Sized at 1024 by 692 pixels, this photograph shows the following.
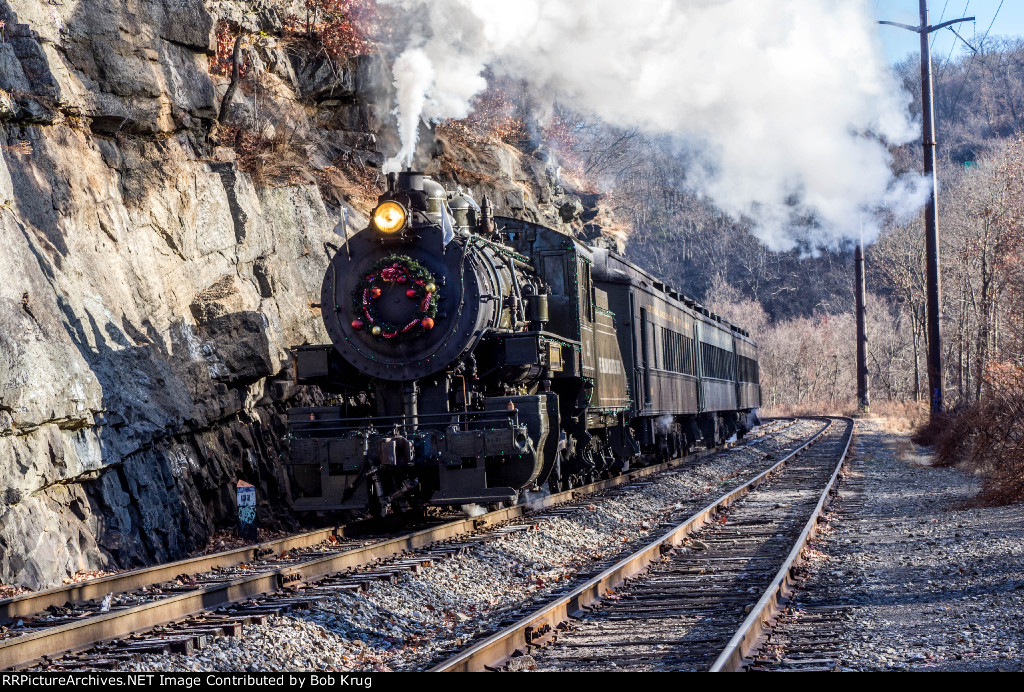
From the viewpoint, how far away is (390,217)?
11430 millimetres

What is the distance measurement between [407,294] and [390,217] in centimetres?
87

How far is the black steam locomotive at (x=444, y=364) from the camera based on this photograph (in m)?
10.9

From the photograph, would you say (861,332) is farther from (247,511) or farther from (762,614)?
(762,614)

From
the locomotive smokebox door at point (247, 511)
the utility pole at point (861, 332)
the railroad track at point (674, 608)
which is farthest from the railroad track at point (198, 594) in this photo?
the utility pole at point (861, 332)

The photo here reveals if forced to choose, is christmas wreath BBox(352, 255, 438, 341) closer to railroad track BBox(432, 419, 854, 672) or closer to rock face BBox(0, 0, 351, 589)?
rock face BBox(0, 0, 351, 589)

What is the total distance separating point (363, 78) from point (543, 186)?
10237mm

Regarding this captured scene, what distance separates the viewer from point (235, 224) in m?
14.6

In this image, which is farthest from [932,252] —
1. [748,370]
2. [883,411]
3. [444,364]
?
[883,411]

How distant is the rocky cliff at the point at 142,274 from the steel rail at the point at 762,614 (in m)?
5.73

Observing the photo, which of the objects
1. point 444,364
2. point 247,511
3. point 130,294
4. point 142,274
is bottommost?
point 247,511

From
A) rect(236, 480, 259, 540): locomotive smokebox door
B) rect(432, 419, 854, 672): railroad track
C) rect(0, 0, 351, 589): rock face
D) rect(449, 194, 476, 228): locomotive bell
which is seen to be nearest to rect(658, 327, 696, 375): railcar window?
rect(449, 194, 476, 228): locomotive bell

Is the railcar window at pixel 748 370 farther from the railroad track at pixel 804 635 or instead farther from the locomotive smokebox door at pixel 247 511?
the railroad track at pixel 804 635

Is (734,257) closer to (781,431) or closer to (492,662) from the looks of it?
(781,431)
